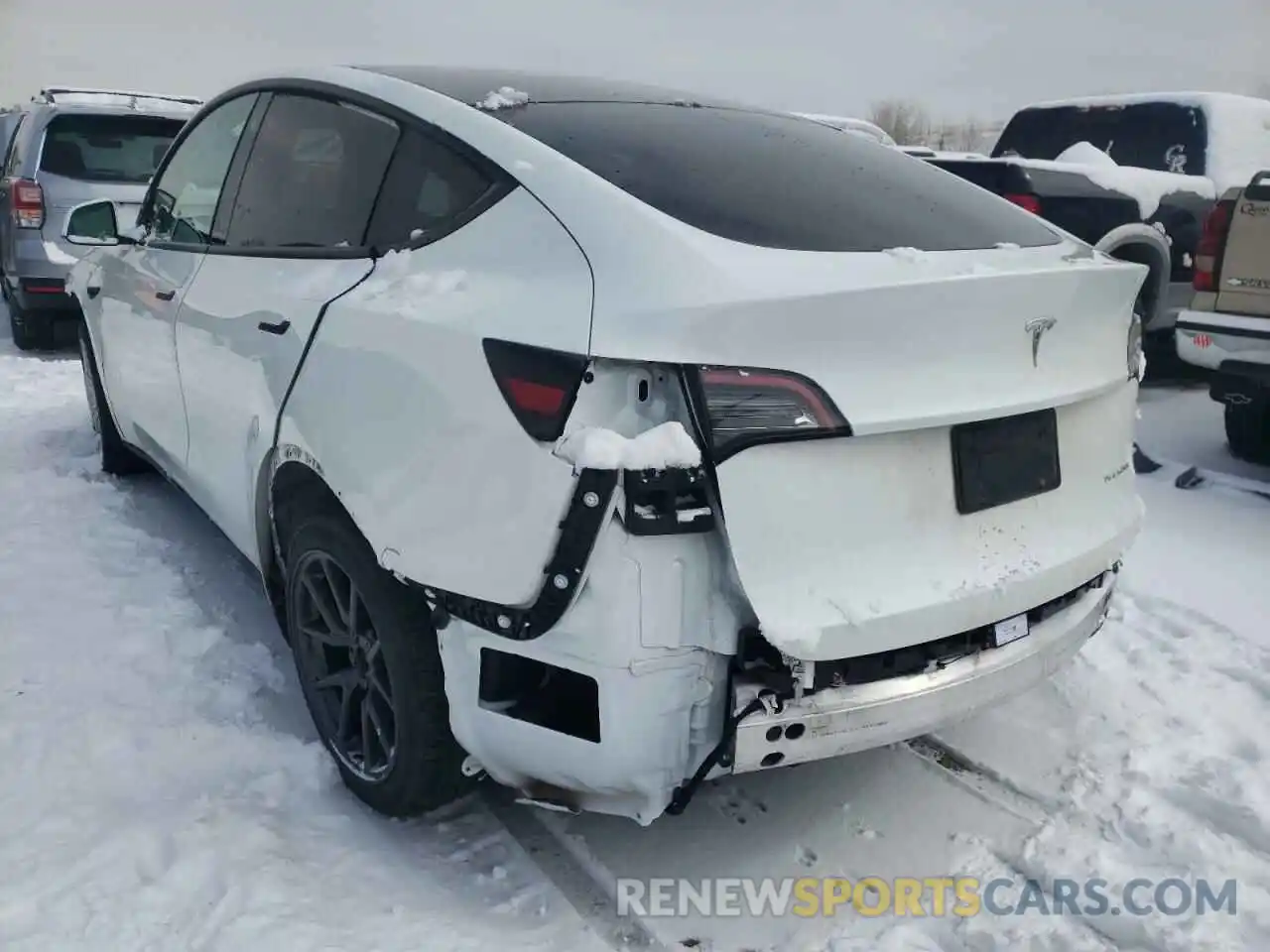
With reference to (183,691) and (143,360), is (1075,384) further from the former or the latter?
(143,360)

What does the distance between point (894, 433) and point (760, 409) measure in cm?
30

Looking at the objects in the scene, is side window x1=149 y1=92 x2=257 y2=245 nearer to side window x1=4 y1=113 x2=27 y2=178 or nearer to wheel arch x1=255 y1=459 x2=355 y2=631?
wheel arch x1=255 y1=459 x2=355 y2=631

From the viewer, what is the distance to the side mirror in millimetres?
4129

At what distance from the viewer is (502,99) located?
2582 millimetres

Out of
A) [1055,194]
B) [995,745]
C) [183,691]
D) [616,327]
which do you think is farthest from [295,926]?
[1055,194]

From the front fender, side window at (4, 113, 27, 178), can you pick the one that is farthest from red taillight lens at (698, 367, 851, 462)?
side window at (4, 113, 27, 178)

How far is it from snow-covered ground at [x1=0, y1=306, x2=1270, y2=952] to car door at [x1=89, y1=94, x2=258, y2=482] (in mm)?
661

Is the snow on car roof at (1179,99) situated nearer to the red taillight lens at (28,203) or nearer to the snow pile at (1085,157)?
the snow pile at (1085,157)

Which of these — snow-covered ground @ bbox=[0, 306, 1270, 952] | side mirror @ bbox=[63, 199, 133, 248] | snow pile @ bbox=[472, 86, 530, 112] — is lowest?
snow-covered ground @ bbox=[0, 306, 1270, 952]

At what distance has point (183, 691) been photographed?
9.98ft

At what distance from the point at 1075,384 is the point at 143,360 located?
3130mm

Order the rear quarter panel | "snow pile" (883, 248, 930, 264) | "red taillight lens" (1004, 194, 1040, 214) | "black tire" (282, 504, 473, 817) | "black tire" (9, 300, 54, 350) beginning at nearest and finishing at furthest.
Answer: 1. the rear quarter panel
2. "snow pile" (883, 248, 930, 264)
3. "black tire" (282, 504, 473, 817)
4. "red taillight lens" (1004, 194, 1040, 214)
5. "black tire" (9, 300, 54, 350)

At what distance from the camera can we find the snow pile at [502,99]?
2.52m

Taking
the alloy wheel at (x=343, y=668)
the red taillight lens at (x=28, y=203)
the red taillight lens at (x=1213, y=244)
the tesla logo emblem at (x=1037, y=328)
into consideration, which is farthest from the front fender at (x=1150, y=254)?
the red taillight lens at (x=28, y=203)
